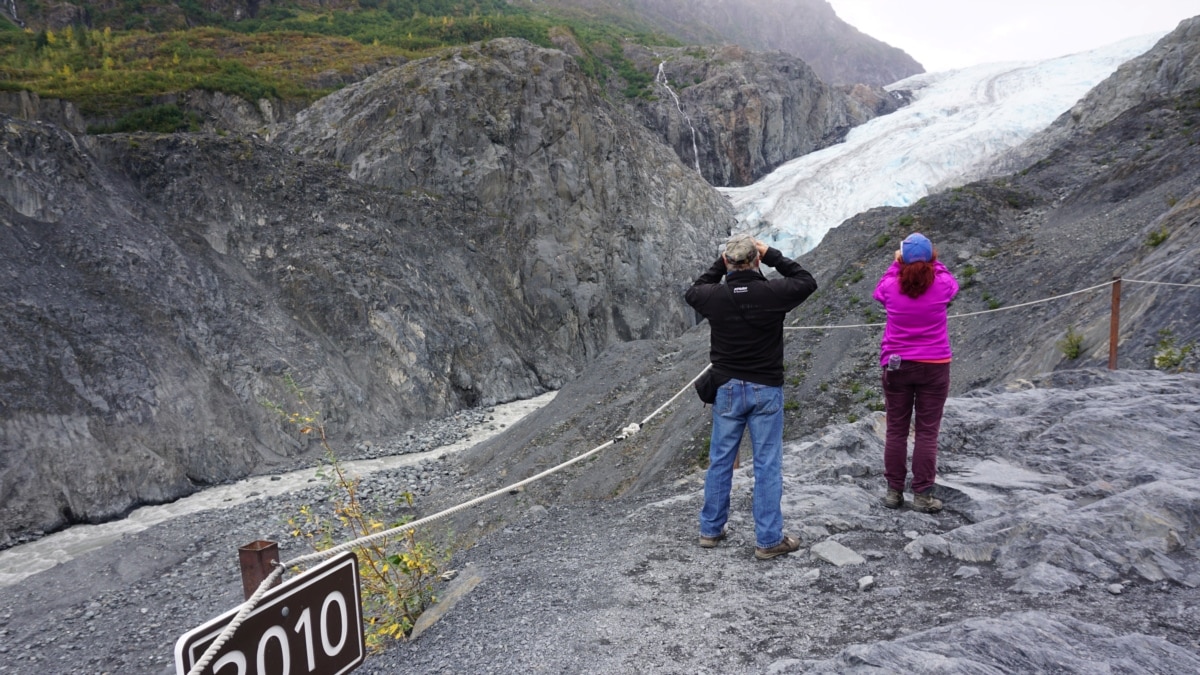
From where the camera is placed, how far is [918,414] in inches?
209

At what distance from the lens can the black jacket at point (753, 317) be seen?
→ 15.2 feet

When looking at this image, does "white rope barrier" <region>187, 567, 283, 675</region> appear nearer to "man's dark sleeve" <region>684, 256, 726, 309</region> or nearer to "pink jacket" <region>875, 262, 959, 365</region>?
"man's dark sleeve" <region>684, 256, 726, 309</region>

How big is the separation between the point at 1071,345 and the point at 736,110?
158 feet

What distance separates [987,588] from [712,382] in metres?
2.05

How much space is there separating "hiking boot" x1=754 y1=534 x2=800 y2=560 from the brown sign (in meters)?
3.11

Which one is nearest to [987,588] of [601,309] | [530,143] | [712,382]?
[712,382]

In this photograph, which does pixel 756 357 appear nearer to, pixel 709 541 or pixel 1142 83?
pixel 709 541

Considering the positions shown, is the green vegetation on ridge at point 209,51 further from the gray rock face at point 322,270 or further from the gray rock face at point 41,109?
the gray rock face at point 322,270

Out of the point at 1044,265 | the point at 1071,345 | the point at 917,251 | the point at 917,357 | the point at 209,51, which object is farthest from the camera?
the point at 209,51

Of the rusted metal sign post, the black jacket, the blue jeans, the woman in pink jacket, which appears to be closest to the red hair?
the woman in pink jacket

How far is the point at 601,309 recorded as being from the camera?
31.8 m

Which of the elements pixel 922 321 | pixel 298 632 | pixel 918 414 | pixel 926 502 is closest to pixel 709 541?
pixel 926 502

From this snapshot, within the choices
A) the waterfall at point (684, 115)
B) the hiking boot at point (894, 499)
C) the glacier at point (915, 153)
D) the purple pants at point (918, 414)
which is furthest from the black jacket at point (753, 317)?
the waterfall at point (684, 115)

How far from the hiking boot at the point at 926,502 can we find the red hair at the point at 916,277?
153 centimetres
